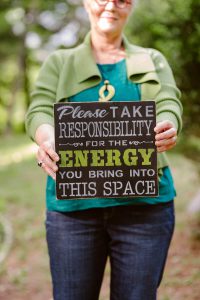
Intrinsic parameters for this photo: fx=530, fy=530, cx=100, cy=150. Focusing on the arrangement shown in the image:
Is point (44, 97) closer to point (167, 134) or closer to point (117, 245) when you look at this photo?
point (167, 134)

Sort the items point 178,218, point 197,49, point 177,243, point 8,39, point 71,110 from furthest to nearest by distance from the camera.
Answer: point 8,39, point 178,218, point 177,243, point 197,49, point 71,110

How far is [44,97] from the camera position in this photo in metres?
2.39

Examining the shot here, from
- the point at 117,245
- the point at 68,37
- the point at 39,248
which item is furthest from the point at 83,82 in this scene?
the point at 68,37

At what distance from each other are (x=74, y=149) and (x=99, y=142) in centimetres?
11

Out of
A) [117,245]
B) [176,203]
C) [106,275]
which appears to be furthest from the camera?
[176,203]

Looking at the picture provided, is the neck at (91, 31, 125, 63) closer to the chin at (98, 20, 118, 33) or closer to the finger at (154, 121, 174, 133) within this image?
the chin at (98, 20, 118, 33)

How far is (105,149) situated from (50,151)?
0.23m

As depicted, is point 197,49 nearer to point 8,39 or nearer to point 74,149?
point 74,149

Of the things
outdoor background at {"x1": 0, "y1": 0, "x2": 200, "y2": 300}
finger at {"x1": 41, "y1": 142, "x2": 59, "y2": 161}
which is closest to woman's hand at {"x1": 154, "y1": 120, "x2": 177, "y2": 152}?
finger at {"x1": 41, "y1": 142, "x2": 59, "y2": 161}

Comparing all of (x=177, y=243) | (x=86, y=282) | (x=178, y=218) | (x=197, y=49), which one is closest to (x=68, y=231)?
(x=86, y=282)

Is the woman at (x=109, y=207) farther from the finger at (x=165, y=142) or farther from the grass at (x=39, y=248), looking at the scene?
the grass at (x=39, y=248)

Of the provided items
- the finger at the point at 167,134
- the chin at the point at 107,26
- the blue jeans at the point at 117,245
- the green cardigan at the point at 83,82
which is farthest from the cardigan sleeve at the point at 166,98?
the blue jeans at the point at 117,245

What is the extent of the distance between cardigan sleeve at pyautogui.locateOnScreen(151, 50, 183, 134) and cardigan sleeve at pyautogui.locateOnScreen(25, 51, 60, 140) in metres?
0.47

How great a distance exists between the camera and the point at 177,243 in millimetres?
5828
